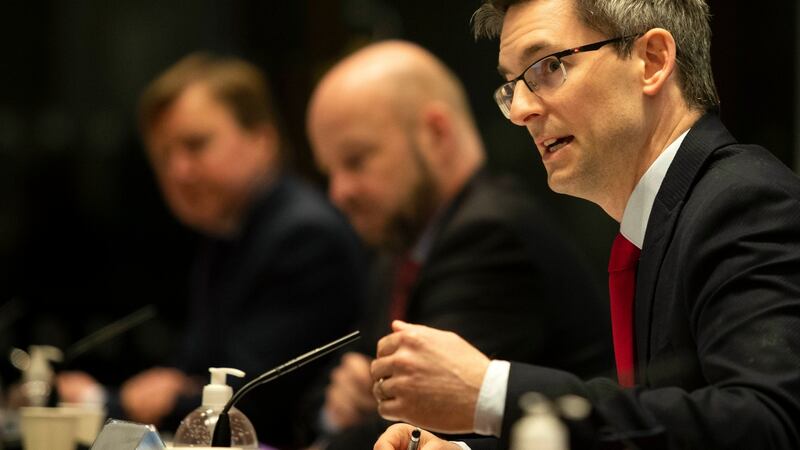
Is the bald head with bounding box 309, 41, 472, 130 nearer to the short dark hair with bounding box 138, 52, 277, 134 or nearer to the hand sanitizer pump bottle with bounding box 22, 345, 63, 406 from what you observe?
the short dark hair with bounding box 138, 52, 277, 134

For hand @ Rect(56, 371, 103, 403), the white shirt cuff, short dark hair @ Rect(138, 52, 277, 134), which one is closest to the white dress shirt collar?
the white shirt cuff

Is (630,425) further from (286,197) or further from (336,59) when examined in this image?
(336,59)

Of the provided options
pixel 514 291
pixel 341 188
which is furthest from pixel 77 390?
pixel 514 291

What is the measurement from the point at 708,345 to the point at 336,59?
3671mm

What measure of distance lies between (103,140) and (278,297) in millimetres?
1917

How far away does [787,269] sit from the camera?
144 cm

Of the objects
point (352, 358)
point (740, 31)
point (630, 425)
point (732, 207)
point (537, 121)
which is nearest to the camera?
point (630, 425)

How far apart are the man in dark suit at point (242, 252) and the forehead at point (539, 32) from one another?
70.5 inches

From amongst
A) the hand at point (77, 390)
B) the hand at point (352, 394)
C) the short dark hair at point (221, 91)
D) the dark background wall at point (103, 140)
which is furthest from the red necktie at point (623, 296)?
the dark background wall at point (103, 140)

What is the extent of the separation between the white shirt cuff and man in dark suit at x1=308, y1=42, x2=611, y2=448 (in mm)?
818

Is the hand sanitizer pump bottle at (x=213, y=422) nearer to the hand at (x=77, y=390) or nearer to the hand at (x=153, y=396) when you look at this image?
the hand at (x=153, y=396)

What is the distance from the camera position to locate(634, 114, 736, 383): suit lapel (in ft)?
5.29

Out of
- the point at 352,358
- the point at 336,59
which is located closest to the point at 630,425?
the point at 352,358

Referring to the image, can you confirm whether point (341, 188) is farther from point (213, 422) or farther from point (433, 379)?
point (433, 379)
